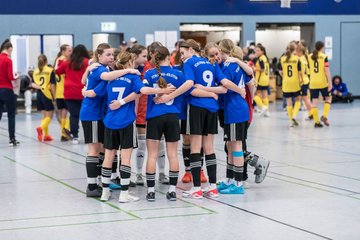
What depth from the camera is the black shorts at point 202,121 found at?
859 centimetres

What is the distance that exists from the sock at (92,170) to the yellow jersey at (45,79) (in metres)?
6.82

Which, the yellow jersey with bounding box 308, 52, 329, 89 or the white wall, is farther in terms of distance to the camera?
the white wall

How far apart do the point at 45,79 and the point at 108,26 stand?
32.1ft

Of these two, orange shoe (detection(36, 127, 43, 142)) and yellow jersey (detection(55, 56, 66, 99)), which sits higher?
yellow jersey (detection(55, 56, 66, 99))

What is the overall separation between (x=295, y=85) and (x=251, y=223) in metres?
10.7

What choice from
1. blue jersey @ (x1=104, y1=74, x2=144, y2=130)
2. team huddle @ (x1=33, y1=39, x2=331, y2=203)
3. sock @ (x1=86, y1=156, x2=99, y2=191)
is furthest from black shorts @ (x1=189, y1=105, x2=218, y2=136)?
sock @ (x1=86, y1=156, x2=99, y2=191)

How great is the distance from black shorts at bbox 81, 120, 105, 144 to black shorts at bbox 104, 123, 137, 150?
1.10 feet

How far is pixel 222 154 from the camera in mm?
12891

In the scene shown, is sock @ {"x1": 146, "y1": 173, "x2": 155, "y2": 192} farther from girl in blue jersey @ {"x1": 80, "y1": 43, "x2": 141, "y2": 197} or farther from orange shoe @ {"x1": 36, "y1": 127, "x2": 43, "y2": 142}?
orange shoe @ {"x1": 36, "y1": 127, "x2": 43, "y2": 142}

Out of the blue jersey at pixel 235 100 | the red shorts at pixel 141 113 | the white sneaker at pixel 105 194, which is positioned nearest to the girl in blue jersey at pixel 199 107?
the blue jersey at pixel 235 100

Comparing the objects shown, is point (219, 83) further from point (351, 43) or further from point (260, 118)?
point (351, 43)

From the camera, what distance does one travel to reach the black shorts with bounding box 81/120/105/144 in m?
8.84

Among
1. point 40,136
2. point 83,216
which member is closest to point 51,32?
point 40,136

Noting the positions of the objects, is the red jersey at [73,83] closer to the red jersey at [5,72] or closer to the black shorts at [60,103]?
the red jersey at [5,72]
